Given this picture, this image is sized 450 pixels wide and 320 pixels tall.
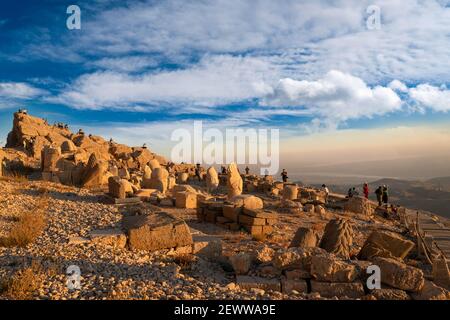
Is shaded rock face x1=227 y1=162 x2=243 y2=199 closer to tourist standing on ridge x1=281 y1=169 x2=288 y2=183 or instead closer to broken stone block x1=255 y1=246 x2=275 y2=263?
broken stone block x1=255 y1=246 x2=275 y2=263

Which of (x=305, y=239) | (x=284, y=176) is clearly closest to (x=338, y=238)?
(x=305, y=239)

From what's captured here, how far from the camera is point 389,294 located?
6.52m

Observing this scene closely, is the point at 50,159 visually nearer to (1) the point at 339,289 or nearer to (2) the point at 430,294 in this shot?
(1) the point at 339,289

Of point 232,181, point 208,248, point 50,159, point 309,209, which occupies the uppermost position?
point 50,159

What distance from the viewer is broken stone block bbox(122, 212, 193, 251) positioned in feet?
27.5

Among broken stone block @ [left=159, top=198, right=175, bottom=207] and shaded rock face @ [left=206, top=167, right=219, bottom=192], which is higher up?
shaded rock face @ [left=206, top=167, right=219, bottom=192]

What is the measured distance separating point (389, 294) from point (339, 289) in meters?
0.81

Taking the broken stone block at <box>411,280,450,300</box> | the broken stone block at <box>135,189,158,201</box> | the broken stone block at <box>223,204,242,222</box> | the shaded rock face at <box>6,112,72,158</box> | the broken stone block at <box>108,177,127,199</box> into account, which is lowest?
the broken stone block at <box>411,280,450,300</box>

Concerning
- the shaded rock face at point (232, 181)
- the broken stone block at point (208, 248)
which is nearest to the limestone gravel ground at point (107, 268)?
the broken stone block at point (208, 248)

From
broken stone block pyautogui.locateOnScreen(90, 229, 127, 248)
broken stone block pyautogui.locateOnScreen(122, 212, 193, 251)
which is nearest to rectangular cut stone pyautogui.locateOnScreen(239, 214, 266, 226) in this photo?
broken stone block pyautogui.locateOnScreen(122, 212, 193, 251)

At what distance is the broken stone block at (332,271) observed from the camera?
677 centimetres

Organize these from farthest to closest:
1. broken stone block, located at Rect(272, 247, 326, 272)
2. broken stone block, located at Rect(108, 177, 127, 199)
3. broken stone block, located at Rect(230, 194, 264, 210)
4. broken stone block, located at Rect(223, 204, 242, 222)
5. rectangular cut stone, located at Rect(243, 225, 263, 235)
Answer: broken stone block, located at Rect(230, 194, 264, 210) → broken stone block, located at Rect(108, 177, 127, 199) → broken stone block, located at Rect(223, 204, 242, 222) → rectangular cut stone, located at Rect(243, 225, 263, 235) → broken stone block, located at Rect(272, 247, 326, 272)

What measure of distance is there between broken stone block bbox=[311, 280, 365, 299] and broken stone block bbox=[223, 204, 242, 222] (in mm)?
6844
